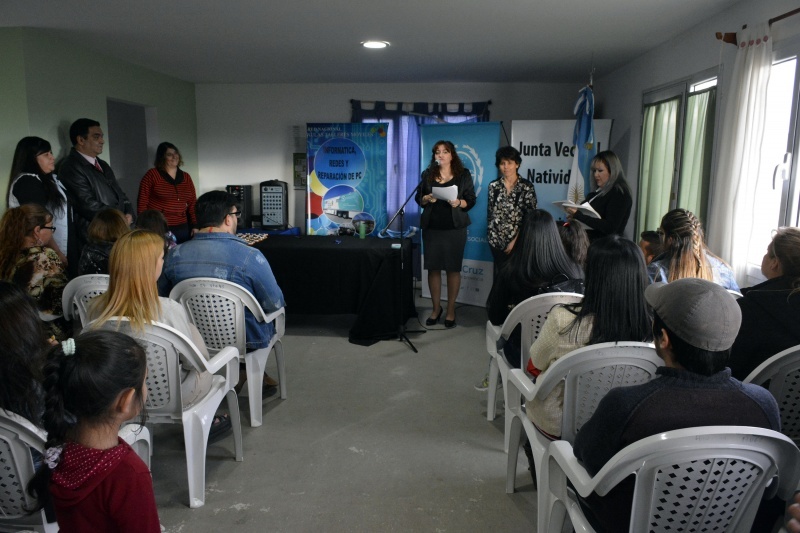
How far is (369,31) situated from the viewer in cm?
408

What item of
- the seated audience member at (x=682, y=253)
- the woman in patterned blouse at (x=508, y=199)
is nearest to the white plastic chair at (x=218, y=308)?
the seated audience member at (x=682, y=253)

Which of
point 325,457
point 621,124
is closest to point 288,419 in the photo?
point 325,457

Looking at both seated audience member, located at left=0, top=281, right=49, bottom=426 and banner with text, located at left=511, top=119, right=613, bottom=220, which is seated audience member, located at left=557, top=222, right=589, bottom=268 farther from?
banner with text, located at left=511, top=119, right=613, bottom=220

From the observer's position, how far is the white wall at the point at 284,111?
21.9 feet

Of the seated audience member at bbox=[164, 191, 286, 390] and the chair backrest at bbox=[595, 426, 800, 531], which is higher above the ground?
the seated audience member at bbox=[164, 191, 286, 390]

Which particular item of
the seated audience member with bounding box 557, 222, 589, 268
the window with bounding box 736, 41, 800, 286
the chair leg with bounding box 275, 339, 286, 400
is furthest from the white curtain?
the chair leg with bounding box 275, 339, 286, 400

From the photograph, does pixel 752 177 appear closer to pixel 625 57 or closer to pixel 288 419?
pixel 625 57

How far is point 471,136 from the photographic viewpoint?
5.64 meters

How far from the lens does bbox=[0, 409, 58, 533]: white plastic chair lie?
134 cm

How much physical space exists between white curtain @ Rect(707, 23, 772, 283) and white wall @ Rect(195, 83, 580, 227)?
358 cm

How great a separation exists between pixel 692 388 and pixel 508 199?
3.59 metres

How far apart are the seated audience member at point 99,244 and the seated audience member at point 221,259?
28 cm

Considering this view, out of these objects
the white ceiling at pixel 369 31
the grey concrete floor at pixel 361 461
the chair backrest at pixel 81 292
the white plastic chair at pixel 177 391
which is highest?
the white ceiling at pixel 369 31

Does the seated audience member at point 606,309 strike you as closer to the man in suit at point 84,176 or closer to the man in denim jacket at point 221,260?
the man in denim jacket at point 221,260
